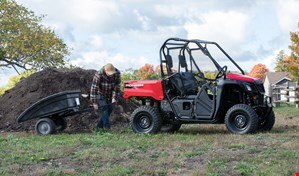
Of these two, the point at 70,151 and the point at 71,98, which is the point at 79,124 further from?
the point at 70,151

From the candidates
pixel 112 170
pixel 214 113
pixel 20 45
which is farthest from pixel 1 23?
pixel 112 170

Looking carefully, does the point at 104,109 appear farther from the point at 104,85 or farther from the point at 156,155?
the point at 156,155

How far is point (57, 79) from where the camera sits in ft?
54.0

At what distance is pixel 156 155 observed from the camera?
9125 millimetres

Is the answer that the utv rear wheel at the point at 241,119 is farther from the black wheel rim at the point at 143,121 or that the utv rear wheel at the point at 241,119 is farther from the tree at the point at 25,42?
the tree at the point at 25,42

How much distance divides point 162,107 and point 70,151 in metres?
3.45

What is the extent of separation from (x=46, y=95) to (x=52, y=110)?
242 centimetres

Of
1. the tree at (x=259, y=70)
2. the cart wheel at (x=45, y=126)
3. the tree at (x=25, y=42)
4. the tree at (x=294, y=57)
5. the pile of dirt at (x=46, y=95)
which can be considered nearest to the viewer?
the cart wheel at (x=45, y=126)

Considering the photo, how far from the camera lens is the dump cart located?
13555 mm

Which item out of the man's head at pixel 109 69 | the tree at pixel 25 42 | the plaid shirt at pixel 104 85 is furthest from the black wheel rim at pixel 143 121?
the tree at pixel 25 42

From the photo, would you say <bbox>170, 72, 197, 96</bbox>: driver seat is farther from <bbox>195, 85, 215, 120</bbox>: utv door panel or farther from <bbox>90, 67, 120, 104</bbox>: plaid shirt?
<bbox>90, 67, 120, 104</bbox>: plaid shirt

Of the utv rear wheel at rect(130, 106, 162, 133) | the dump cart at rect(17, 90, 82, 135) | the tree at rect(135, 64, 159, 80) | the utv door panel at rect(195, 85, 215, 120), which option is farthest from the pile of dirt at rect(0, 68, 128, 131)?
the utv door panel at rect(195, 85, 215, 120)

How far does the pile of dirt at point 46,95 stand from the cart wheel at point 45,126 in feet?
4.51

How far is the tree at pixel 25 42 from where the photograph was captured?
2550 cm
